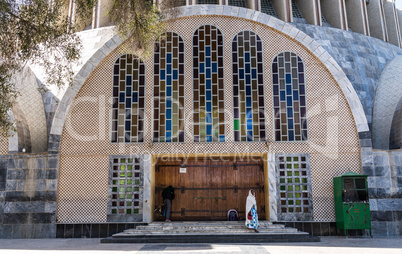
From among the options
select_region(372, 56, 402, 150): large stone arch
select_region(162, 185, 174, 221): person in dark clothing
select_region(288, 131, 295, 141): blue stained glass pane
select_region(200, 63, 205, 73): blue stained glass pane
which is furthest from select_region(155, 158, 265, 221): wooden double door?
select_region(372, 56, 402, 150): large stone arch

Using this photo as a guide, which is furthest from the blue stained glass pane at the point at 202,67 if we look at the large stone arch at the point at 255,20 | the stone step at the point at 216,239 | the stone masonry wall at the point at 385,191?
the stone masonry wall at the point at 385,191

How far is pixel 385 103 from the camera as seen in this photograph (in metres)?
15.1

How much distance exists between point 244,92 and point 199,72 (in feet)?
5.68

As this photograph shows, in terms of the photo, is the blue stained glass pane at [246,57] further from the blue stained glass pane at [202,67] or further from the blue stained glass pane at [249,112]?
the blue stained glass pane at [249,112]

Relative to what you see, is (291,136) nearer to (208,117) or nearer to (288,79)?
(288,79)

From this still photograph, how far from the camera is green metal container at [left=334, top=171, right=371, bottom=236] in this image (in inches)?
463

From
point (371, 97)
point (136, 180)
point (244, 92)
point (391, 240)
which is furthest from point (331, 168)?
point (136, 180)

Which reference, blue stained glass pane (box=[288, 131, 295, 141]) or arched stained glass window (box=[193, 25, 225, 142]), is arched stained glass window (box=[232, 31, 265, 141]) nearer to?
arched stained glass window (box=[193, 25, 225, 142])

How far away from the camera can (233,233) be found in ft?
37.2

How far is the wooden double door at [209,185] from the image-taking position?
45.2 feet

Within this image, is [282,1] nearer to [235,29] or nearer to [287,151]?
[235,29]

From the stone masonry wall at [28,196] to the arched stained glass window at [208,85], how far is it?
507cm

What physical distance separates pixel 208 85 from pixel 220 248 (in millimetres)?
6043

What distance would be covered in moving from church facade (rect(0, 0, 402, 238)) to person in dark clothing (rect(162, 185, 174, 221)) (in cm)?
42
